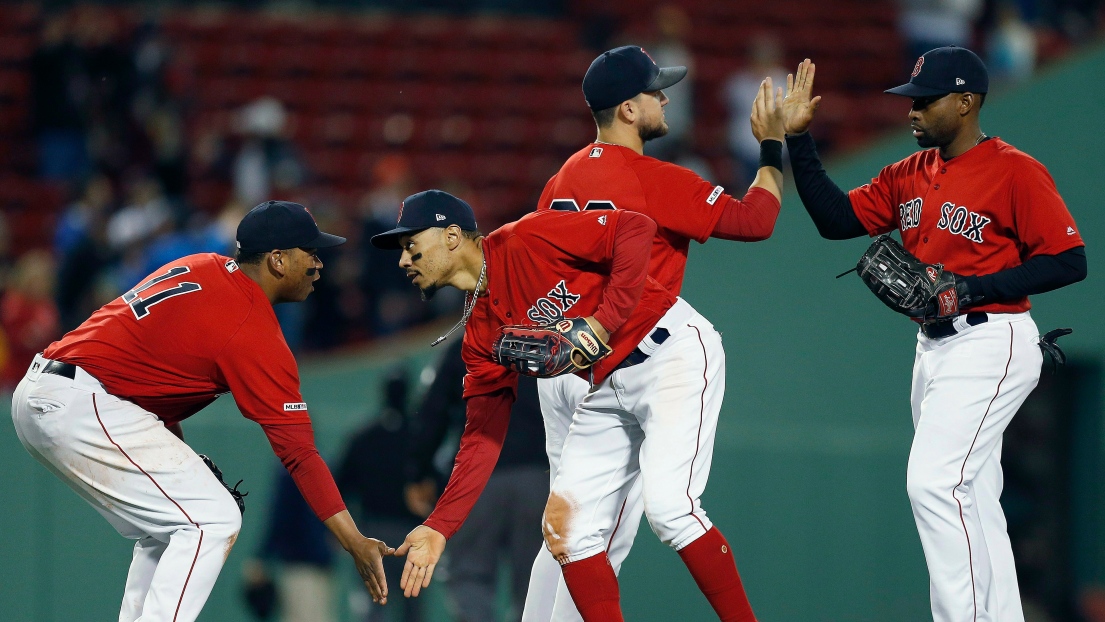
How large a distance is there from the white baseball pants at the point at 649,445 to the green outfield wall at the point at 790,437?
2957 mm

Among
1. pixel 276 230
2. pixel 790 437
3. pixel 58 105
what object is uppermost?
pixel 276 230

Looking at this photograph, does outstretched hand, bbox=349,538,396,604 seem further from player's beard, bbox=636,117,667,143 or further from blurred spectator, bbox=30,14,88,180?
blurred spectator, bbox=30,14,88,180

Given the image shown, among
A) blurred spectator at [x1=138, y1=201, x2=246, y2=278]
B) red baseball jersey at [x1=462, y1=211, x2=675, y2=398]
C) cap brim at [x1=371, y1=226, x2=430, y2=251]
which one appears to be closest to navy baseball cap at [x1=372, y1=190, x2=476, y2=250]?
cap brim at [x1=371, y1=226, x2=430, y2=251]

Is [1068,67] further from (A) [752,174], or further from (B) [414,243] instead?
(B) [414,243]

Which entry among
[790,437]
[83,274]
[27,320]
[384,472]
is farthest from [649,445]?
[83,274]

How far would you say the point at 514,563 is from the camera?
630cm

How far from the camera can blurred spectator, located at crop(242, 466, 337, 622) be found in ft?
23.5

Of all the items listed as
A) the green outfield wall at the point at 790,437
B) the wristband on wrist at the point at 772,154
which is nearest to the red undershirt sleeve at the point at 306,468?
the wristband on wrist at the point at 772,154

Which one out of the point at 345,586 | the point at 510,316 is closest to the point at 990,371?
the point at 510,316

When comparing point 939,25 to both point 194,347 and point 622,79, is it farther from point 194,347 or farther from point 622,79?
point 194,347

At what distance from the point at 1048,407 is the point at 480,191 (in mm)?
5278

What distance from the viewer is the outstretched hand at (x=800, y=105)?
4.77 metres

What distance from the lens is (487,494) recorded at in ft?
20.4

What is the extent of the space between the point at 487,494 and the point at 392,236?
218 cm
